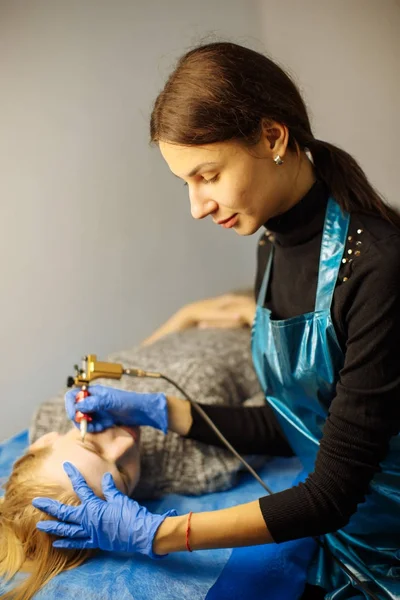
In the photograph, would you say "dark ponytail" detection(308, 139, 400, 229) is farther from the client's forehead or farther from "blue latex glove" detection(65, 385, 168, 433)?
the client's forehead

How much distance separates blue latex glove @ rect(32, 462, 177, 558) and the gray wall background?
704mm

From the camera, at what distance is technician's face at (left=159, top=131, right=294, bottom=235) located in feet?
3.70

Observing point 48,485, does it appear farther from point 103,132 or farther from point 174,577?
point 103,132

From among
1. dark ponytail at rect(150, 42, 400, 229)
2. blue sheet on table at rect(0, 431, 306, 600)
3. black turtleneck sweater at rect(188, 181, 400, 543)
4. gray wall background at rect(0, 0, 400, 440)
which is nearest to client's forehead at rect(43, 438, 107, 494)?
blue sheet on table at rect(0, 431, 306, 600)

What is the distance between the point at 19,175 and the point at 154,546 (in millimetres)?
1096

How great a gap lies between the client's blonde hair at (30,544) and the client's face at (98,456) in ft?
0.11

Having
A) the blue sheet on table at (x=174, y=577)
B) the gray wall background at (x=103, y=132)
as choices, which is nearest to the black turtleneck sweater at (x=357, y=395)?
the blue sheet on table at (x=174, y=577)

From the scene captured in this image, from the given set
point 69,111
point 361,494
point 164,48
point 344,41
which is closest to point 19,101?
point 69,111

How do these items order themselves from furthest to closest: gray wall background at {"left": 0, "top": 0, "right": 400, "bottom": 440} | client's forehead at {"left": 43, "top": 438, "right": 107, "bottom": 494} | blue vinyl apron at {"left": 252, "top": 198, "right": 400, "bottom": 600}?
gray wall background at {"left": 0, "top": 0, "right": 400, "bottom": 440}
client's forehead at {"left": 43, "top": 438, "right": 107, "bottom": 494}
blue vinyl apron at {"left": 252, "top": 198, "right": 400, "bottom": 600}

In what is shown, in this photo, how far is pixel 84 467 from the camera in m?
1.34

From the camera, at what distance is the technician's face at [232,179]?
3.70 ft

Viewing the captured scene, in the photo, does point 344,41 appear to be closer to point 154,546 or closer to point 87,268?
point 87,268

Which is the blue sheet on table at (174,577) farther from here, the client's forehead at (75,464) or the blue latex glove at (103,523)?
the client's forehead at (75,464)

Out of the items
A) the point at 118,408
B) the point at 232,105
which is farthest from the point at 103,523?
the point at 232,105
